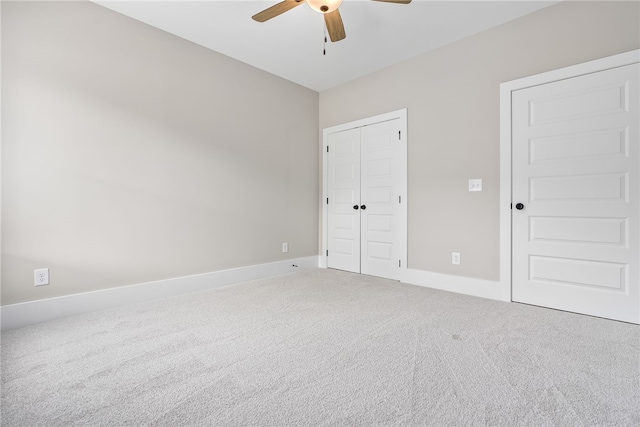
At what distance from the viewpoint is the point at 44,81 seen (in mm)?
2293

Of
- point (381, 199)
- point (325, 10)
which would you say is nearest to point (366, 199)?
point (381, 199)

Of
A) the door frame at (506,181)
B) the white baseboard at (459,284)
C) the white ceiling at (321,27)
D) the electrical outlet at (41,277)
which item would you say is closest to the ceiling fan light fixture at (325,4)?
the white ceiling at (321,27)

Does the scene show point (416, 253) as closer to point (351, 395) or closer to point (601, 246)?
point (601, 246)

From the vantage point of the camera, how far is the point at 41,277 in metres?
2.29

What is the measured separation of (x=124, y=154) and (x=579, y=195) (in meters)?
3.99

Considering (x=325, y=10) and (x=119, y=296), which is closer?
(x=325, y=10)

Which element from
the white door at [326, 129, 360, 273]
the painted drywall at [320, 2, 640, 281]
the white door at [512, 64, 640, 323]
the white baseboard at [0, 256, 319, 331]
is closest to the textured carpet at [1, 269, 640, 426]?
the white baseboard at [0, 256, 319, 331]

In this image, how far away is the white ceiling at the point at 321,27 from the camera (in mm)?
2557

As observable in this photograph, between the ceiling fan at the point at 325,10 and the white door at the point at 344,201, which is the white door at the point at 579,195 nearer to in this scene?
the ceiling fan at the point at 325,10

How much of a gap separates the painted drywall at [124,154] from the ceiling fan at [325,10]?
1.27 m

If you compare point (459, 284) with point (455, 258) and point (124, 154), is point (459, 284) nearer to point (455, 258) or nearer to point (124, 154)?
point (455, 258)

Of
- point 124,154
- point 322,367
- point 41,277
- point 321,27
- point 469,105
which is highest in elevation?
point 321,27

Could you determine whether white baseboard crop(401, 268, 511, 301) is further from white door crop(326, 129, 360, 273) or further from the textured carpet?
white door crop(326, 129, 360, 273)

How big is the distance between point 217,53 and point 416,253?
10.7 ft
